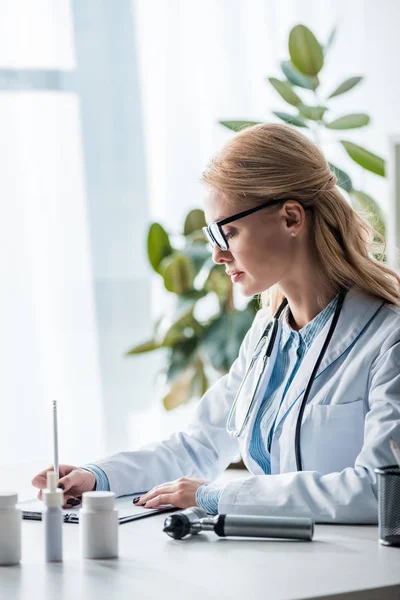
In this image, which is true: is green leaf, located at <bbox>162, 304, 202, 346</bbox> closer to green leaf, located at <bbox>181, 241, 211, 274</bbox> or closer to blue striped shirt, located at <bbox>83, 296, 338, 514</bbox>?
green leaf, located at <bbox>181, 241, 211, 274</bbox>

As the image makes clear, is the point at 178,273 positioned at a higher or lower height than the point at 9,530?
higher

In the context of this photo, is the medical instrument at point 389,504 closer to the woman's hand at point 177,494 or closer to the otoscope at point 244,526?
the otoscope at point 244,526

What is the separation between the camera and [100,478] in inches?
76.6

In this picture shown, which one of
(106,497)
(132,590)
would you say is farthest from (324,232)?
(132,590)

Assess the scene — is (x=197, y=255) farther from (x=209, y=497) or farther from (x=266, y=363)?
(x=209, y=497)

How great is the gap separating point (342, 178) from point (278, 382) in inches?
61.5

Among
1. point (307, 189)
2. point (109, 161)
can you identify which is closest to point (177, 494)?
point (307, 189)

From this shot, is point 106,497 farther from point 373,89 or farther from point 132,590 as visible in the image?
point 373,89

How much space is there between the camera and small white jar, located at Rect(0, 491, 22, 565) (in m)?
1.39

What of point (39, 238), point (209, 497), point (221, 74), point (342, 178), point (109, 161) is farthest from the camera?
point (221, 74)

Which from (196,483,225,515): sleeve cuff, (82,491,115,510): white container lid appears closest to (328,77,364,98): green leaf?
(196,483,225,515): sleeve cuff

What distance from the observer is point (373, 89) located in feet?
14.4

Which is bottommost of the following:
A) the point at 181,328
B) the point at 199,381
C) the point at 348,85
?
the point at 199,381

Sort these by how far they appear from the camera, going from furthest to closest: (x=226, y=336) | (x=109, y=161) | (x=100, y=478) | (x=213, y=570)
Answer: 1. (x=109, y=161)
2. (x=226, y=336)
3. (x=100, y=478)
4. (x=213, y=570)
